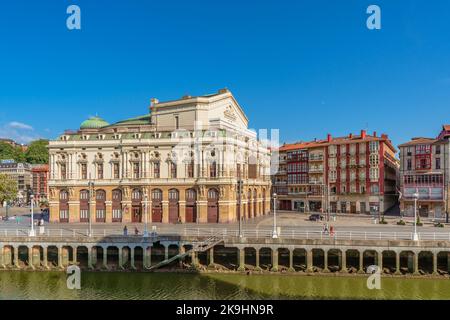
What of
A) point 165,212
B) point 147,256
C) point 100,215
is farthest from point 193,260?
point 100,215

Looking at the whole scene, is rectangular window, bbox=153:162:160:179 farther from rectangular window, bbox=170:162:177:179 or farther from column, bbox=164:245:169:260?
column, bbox=164:245:169:260

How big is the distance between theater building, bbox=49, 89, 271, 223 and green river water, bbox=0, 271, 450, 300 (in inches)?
923

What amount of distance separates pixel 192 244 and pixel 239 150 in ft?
93.8

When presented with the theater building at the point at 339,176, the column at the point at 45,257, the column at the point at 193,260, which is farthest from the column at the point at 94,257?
the theater building at the point at 339,176

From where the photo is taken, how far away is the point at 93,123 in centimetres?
8656

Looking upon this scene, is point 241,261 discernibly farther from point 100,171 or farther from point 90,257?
point 100,171

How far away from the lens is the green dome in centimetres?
8584

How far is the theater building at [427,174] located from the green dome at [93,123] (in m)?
71.3

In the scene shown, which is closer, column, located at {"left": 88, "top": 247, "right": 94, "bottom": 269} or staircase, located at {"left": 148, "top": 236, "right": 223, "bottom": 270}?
staircase, located at {"left": 148, "top": 236, "right": 223, "bottom": 270}

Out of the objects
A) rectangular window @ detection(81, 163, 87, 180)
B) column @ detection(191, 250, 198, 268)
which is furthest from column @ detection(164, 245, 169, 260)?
rectangular window @ detection(81, 163, 87, 180)

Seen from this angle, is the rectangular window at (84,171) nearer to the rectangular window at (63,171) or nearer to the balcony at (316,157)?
the rectangular window at (63,171)

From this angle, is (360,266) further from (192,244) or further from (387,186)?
(387,186)
